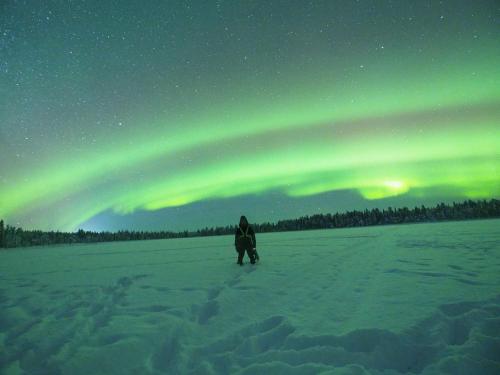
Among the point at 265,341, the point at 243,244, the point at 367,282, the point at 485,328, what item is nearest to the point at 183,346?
the point at 265,341

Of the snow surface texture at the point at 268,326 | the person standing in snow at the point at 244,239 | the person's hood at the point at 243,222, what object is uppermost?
the person's hood at the point at 243,222

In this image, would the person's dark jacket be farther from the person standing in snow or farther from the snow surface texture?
the snow surface texture

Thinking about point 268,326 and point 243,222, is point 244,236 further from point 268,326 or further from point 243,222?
point 268,326

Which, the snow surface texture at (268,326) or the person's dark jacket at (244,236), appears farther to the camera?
the person's dark jacket at (244,236)

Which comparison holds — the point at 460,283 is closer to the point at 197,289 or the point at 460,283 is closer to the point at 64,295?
the point at 197,289

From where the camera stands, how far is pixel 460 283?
6773 mm

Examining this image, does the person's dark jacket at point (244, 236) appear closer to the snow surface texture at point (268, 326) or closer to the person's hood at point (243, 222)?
the person's hood at point (243, 222)

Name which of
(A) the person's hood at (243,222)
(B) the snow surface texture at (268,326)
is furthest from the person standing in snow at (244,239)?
(B) the snow surface texture at (268,326)

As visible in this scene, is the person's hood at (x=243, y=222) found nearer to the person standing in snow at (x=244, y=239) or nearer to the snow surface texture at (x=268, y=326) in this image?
the person standing in snow at (x=244, y=239)

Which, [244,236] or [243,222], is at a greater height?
[243,222]

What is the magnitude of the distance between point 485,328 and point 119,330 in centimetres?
597

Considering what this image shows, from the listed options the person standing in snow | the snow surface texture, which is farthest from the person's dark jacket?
the snow surface texture

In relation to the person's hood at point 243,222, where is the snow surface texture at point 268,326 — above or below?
below

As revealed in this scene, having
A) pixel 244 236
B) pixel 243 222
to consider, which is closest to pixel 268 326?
pixel 243 222
